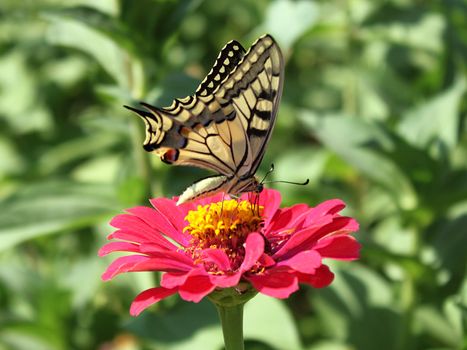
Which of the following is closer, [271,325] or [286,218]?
[286,218]

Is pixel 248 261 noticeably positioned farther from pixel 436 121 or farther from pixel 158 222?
pixel 436 121

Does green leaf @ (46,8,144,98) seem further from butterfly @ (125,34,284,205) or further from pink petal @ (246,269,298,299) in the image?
pink petal @ (246,269,298,299)

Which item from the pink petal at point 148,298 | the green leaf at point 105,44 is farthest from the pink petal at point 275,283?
the green leaf at point 105,44

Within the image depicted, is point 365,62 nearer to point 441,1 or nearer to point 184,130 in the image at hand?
point 441,1

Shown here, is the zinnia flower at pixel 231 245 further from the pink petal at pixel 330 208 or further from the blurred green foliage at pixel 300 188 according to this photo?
the blurred green foliage at pixel 300 188

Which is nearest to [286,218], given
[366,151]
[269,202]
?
[269,202]

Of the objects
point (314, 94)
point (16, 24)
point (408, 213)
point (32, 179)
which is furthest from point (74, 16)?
point (16, 24)
